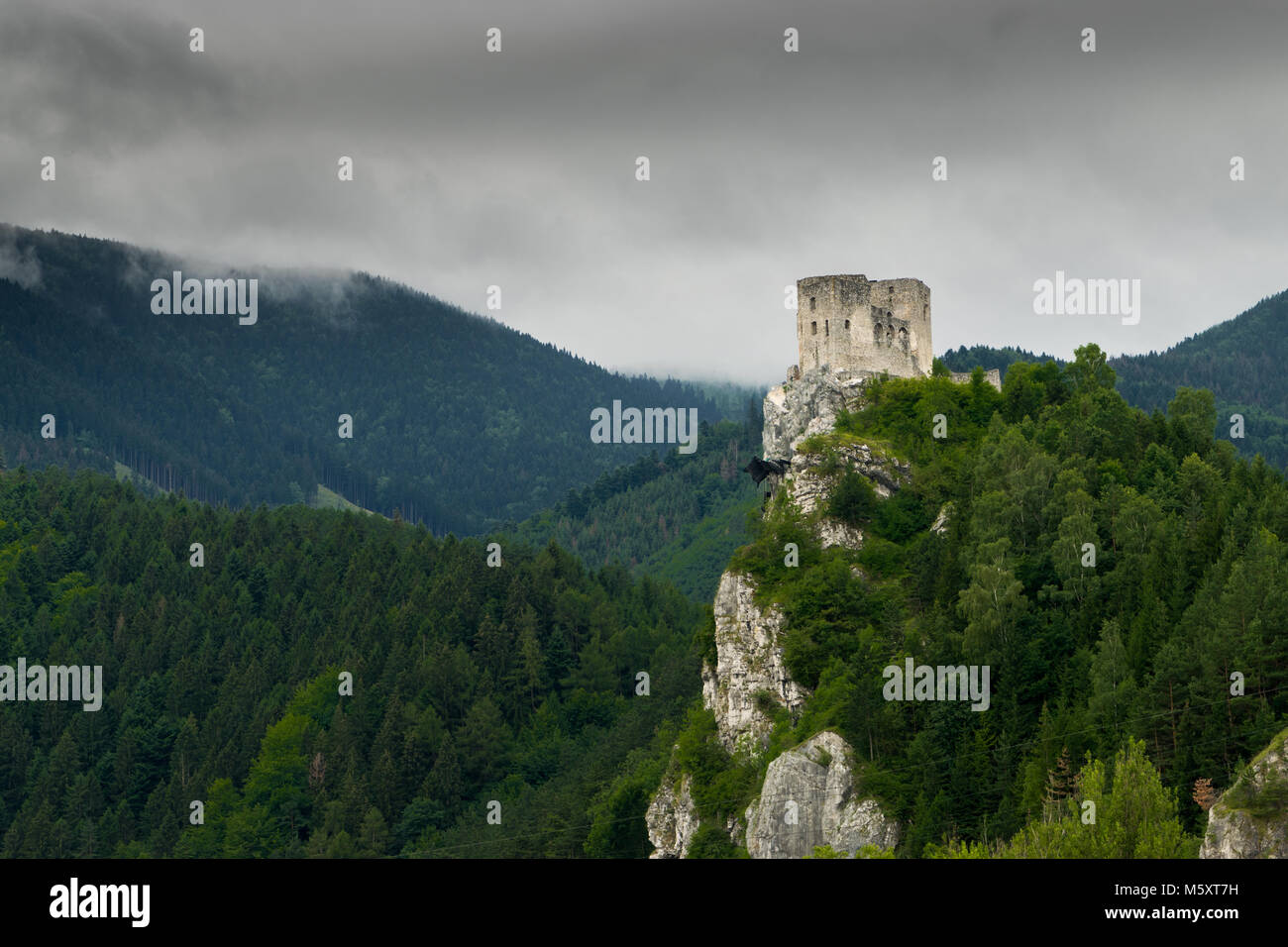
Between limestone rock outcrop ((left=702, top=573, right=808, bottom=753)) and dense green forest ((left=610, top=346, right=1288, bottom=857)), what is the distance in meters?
1.09

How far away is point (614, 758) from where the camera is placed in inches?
5935

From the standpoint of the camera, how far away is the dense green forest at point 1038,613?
248 ft

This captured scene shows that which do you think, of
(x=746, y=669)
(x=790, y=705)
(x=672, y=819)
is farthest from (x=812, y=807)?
(x=672, y=819)

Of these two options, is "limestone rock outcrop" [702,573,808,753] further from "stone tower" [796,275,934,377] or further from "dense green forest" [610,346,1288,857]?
"stone tower" [796,275,934,377]

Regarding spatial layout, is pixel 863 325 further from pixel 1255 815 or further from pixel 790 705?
pixel 1255 815

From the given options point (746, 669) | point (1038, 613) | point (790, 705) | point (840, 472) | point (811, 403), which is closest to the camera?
point (1038, 613)

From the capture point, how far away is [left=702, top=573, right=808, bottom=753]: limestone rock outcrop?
10200 cm

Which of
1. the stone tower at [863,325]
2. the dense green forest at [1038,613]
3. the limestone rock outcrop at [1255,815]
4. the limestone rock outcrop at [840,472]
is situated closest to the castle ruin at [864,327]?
the stone tower at [863,325]

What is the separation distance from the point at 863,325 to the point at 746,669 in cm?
2497

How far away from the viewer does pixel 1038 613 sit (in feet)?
299
